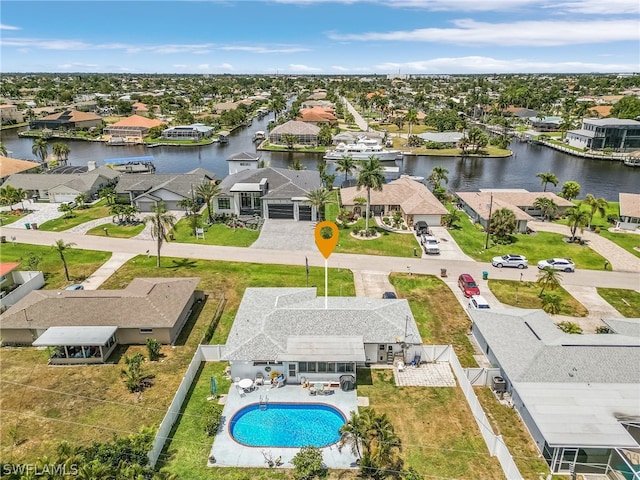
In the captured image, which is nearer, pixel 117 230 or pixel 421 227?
pixel 117 230

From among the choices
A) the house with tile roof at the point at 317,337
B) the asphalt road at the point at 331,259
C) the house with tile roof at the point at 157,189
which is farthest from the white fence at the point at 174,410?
the house with tile roof at the point at 157,189

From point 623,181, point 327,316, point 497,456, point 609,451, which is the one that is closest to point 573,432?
point 609,451

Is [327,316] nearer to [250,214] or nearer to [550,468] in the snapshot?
[550,468]

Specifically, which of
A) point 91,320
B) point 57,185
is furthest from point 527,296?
point 57,185

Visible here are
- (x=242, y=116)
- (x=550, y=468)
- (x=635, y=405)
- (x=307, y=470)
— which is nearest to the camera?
(x=307, y=470)

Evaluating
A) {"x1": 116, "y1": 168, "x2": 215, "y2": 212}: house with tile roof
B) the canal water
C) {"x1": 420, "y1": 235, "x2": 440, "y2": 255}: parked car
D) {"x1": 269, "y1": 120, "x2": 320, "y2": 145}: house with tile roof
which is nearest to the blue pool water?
{"x1": 420, "y1": 235, "x2": 440, "y2": 255}: parked car

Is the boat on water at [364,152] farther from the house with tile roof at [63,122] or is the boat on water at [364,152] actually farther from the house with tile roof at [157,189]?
the house with tile roof at [63,122]

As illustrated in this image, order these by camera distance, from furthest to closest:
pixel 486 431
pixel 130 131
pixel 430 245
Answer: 1. pixel 130 131
2. pixel 430 245
3. pixel 486 431

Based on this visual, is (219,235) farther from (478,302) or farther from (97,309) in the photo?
(478,302)
